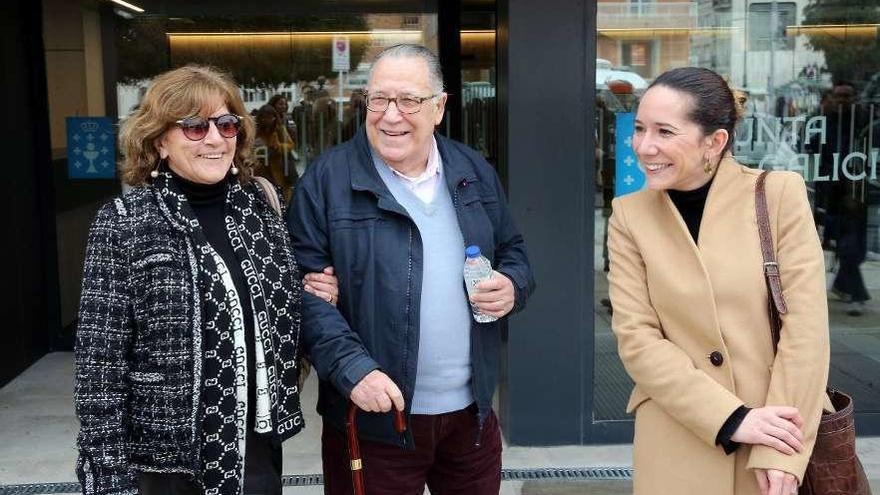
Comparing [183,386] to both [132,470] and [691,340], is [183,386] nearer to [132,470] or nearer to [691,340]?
[132,470]

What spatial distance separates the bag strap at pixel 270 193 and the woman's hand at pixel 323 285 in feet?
0.70

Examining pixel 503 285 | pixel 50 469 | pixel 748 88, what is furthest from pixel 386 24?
pixel 503 285

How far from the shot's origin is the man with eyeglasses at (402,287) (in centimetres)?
263

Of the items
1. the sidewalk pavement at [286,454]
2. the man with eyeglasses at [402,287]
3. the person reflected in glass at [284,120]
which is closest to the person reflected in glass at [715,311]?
the man with eyeglasses at [402,287]

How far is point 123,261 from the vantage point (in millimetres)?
2375

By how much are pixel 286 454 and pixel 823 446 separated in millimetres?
3361

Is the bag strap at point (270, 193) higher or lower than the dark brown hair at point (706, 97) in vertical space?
lower

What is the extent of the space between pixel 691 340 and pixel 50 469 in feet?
12.4

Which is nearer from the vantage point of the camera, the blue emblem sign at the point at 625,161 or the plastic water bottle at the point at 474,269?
the plastic water bottle at the point at 474,269

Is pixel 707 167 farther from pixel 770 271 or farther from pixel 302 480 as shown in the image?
pixel 302 480

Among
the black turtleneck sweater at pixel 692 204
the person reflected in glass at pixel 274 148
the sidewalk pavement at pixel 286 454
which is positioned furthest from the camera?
the person reflected in glass at pixel 274 148

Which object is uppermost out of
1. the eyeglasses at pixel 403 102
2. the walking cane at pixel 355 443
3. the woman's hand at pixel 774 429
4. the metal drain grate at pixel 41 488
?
the eyeglasses at pixel 403 102

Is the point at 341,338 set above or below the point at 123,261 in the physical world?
below

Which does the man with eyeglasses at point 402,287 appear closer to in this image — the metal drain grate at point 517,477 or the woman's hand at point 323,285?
the woman's hand at point 323,285
